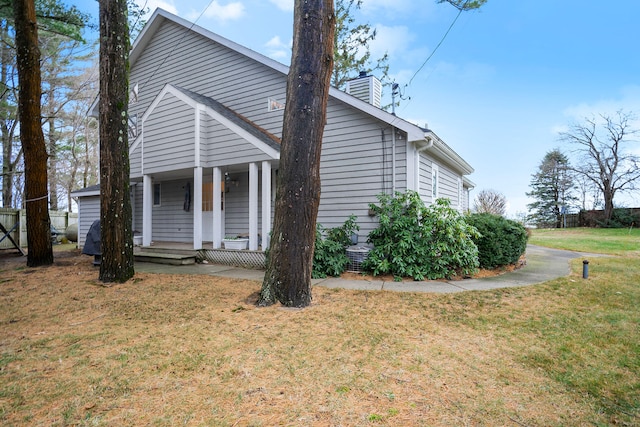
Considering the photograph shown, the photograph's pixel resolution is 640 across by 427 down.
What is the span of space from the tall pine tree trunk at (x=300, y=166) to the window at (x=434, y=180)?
215 inches

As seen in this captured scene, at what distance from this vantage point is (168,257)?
852cm

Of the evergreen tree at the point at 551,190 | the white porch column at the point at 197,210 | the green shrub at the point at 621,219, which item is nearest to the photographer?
the white porch column at the point at 197,210

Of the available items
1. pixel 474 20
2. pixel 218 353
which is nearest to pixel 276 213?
pixel 218 353

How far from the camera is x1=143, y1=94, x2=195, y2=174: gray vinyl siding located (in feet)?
29.1

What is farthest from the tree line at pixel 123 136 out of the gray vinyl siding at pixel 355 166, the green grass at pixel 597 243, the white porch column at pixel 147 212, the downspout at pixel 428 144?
the green grass at pixel 597 243

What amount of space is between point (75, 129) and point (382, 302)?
24778mm

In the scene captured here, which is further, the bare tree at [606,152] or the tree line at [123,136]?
the bare tree at [606,152]

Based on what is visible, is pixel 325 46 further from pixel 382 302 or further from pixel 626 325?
pixel 626 325

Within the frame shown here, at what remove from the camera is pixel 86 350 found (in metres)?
3.12

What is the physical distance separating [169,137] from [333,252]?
5984 mm

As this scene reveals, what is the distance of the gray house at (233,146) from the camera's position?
7.86 meters

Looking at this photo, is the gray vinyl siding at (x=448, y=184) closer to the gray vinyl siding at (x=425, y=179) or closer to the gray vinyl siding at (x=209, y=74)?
the gray vinyl siding at (x=425, y=179)

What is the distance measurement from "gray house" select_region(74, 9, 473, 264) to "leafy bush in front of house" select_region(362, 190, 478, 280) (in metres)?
0.77

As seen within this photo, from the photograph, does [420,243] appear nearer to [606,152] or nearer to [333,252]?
[333,252]
